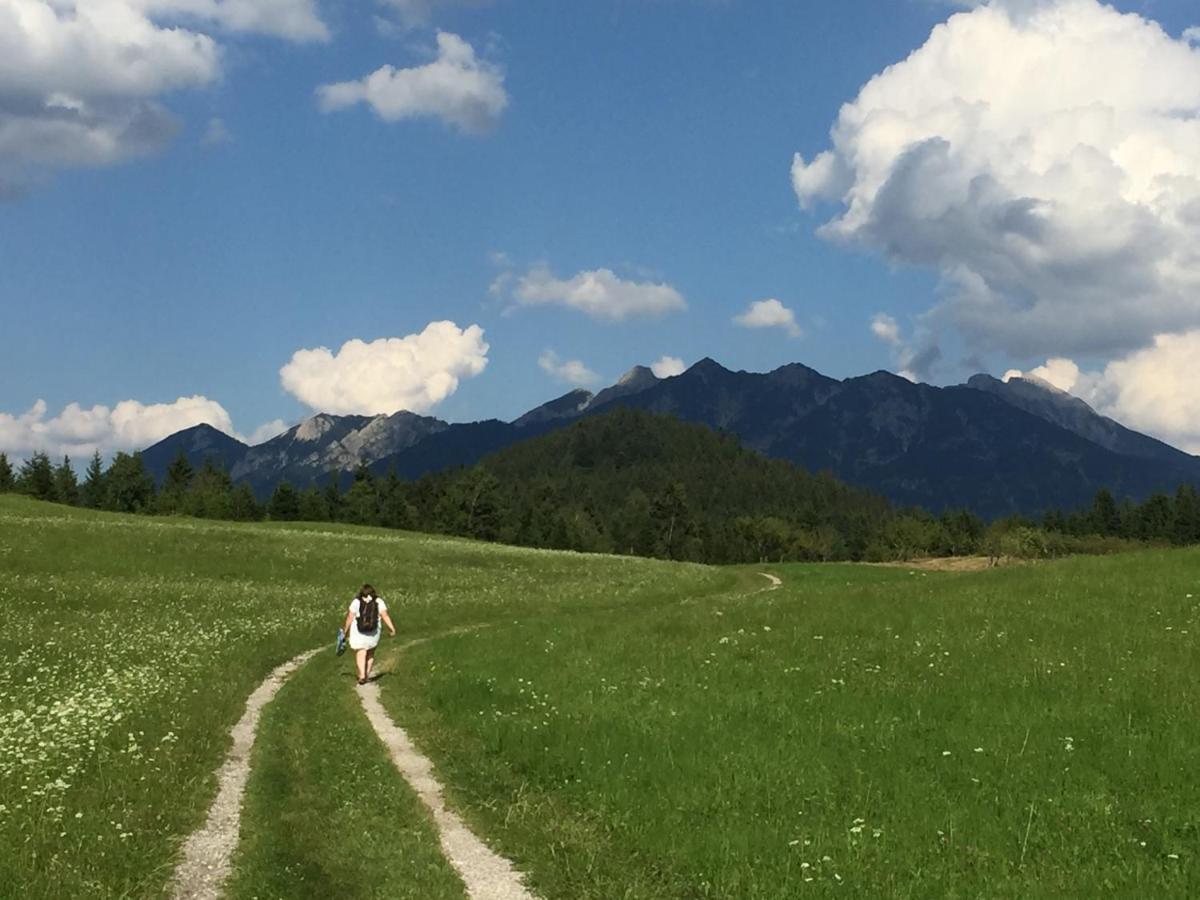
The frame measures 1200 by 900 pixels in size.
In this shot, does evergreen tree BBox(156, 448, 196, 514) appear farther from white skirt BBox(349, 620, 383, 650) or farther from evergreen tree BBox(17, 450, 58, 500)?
white skirt BBox(349, 620, 383, 650)

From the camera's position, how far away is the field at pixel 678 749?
11711 millimetres

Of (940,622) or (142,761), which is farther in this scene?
(940,622)

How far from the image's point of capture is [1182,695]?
61.1ft

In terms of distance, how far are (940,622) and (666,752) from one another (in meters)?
15.5

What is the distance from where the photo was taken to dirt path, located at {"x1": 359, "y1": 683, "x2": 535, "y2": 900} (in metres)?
11.2

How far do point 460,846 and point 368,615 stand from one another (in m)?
15.6

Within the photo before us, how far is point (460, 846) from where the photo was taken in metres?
12.7

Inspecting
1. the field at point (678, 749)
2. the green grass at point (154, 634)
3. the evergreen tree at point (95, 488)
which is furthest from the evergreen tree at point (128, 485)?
the field at point (678, 749)

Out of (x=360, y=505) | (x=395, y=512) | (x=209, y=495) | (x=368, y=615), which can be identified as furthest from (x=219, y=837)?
(x=395, y=512)

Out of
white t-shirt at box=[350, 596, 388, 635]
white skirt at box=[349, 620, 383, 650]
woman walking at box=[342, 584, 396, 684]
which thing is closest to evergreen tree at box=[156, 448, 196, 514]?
white t-shirt at box=[350, 596, 388, 635]

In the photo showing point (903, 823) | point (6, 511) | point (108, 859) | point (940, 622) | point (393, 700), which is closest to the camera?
point (108, 859)

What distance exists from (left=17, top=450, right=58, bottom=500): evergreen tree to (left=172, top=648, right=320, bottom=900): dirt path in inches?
6455

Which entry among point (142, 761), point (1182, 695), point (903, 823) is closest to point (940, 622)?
point (1182, 695)

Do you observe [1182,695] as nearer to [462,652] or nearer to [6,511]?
[462,652]
